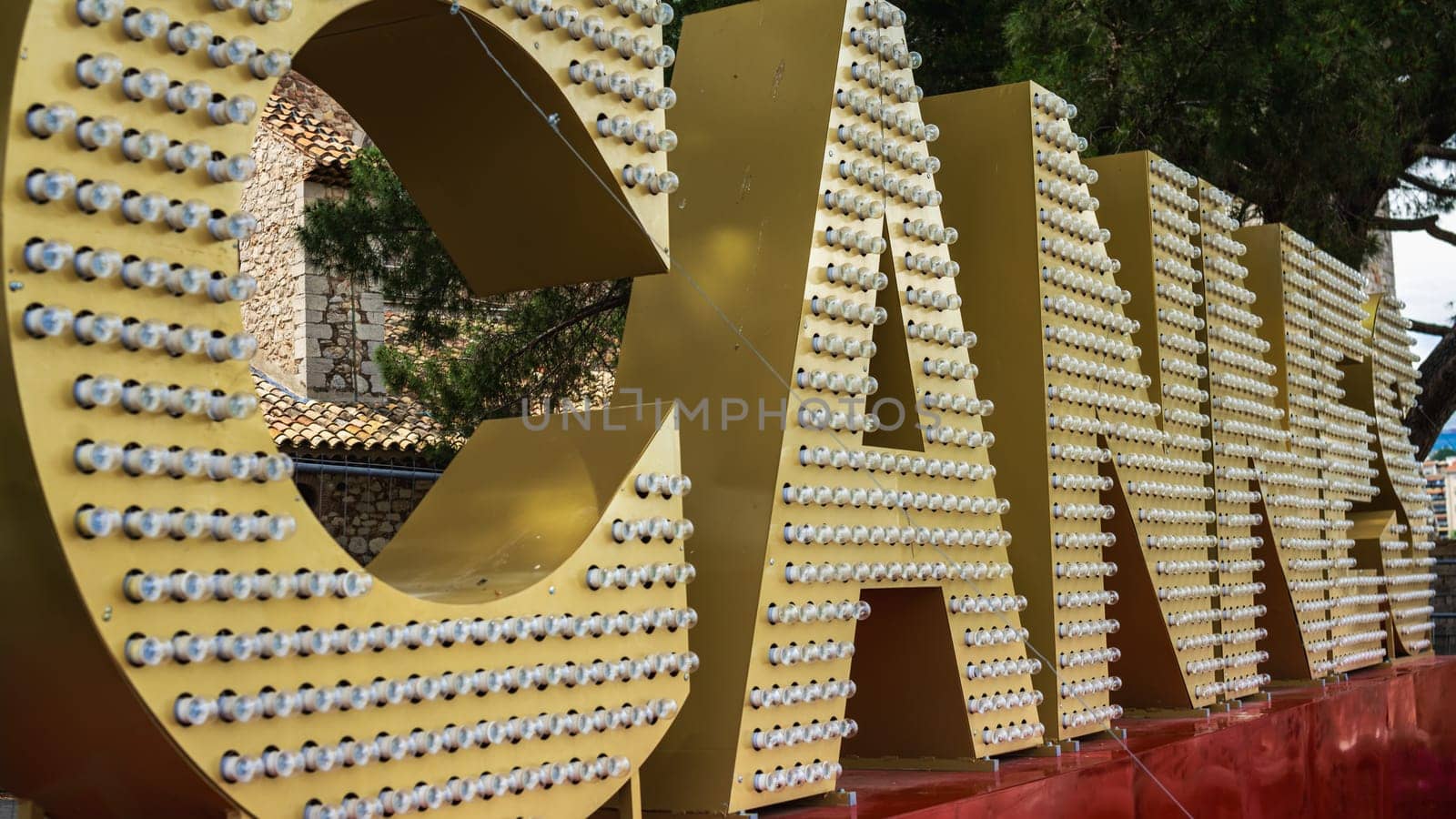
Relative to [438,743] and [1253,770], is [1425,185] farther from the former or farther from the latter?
[438,743]

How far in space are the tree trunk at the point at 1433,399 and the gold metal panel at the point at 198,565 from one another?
44.4 ft

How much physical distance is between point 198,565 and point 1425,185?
15.3m

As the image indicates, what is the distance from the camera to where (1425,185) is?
1588cm

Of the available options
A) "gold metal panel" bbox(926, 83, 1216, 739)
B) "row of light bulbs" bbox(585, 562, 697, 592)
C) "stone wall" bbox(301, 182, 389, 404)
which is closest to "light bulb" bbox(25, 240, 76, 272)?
"row of light bulbs" bbox(585, 562, 697, 592)

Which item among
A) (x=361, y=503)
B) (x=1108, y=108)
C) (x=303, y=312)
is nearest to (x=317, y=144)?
(x=303, y=312)

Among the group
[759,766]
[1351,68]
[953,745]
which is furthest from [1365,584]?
[759,766]

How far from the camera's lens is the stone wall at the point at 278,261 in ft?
68.0

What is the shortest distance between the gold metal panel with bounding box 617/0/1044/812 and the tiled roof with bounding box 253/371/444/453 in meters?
12.9

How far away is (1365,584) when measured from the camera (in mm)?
10875

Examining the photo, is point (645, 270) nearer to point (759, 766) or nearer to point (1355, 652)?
point (759, 766)

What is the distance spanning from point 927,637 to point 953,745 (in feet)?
1.38

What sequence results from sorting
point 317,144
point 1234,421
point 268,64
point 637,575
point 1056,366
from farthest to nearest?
point 317,144 < point 1234,421 < point 1056,366 < point 637,575 < point 268,64

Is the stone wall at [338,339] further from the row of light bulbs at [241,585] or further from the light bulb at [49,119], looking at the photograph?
the light bulb at [49,119]

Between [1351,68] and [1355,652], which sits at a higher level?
[1351,68]
